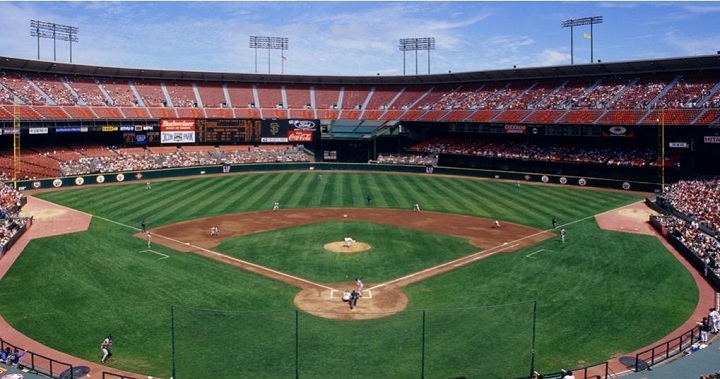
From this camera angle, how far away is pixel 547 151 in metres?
69.6

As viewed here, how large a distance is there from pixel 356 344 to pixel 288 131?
64179mm

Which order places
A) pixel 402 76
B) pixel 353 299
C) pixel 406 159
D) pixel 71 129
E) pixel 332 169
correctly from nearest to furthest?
pixel 353 299
pixel 71 129
pixel 332 169
pixel 406 159
pixel 402 76

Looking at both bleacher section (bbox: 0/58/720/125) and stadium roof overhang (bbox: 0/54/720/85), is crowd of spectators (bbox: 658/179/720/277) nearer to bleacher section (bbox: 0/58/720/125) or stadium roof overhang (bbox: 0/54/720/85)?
bleacher section (bbox: 0/58/720/125)

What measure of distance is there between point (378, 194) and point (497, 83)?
35893 millimetres

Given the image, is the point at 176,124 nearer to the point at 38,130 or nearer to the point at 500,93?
the point at 38,130

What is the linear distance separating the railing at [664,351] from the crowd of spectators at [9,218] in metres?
34.2

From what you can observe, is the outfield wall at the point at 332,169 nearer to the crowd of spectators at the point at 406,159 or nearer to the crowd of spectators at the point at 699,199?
A: the crowd of spectators at the point at 406,159

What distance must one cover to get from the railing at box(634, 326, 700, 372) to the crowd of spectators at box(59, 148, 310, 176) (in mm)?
62800

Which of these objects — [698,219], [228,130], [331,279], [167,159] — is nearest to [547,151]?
[698,219]

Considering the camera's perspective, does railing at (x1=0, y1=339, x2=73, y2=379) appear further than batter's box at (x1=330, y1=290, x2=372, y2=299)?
No

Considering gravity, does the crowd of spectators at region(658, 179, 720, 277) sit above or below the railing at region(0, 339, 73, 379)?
above

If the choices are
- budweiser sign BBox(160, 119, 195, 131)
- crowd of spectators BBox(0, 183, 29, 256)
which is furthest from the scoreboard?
crowd of spectators BBox(0, 183, 29, 256)

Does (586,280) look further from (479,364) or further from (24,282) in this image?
(24,282)

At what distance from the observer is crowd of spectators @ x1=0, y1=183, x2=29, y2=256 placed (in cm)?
3522
